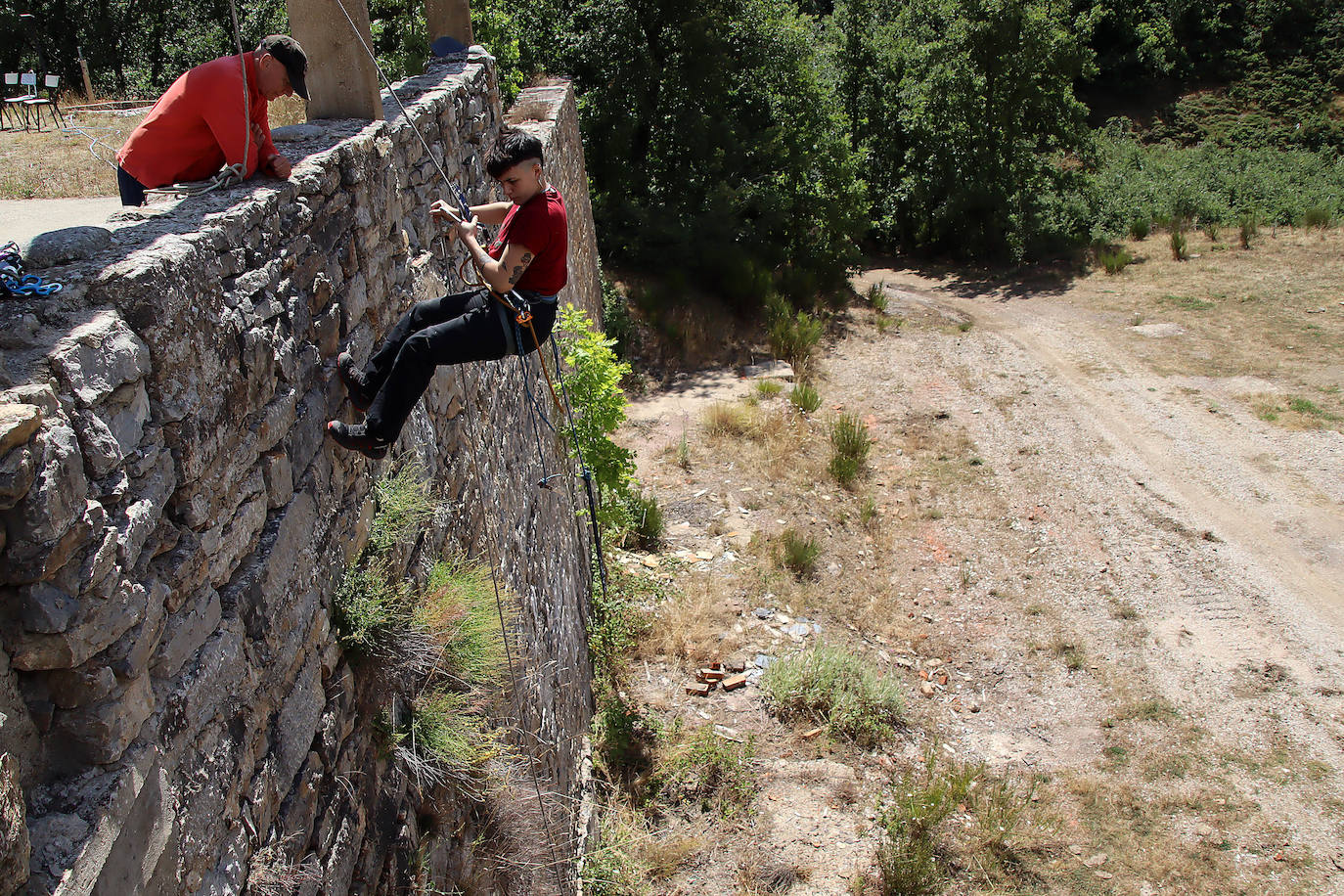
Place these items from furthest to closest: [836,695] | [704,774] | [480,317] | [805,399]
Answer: [805,399], [836,695], [704,774], [480,317]

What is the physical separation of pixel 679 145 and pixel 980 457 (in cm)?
696

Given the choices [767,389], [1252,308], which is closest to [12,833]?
[767,389]

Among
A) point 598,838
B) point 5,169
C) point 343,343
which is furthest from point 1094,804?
point 5,169

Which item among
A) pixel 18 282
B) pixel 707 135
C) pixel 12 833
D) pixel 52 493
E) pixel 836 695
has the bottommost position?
pixel 836 695

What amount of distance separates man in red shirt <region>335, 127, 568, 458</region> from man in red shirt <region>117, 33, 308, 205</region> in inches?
30.6

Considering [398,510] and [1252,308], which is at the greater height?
[398,510]

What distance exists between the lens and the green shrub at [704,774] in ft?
22.0

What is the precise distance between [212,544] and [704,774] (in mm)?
5256

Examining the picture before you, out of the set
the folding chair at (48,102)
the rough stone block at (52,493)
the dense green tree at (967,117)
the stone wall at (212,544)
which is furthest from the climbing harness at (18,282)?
the dense green tree at (967,117)

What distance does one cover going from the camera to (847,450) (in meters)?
11.2

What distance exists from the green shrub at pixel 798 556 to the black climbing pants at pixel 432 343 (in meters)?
5.47

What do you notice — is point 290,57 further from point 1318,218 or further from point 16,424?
point 1318,218

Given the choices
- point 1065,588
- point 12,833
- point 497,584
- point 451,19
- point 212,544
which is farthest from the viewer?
point 1065,588

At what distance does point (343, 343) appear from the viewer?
10.6ft
